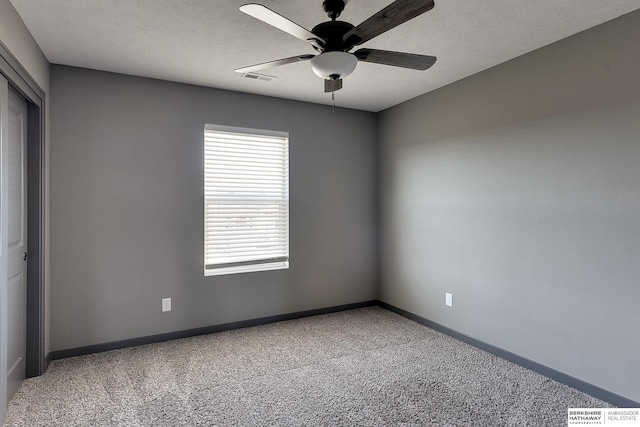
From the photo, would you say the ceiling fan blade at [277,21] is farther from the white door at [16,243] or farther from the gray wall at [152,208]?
the gray wall at [152,208]

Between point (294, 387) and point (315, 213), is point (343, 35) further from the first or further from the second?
point (315, 213)

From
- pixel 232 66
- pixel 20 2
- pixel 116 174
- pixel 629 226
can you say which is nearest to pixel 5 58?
pixel 20 2

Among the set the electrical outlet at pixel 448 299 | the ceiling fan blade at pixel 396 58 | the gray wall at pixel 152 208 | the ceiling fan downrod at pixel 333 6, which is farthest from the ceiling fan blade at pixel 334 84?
the electrical outlet at pixel 448 299

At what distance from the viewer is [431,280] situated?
386 cm

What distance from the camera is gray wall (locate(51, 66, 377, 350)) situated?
306cm

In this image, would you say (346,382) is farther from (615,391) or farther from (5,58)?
(5,58)

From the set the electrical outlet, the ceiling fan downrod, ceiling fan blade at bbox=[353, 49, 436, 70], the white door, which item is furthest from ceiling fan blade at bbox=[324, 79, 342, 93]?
the electrical outlet

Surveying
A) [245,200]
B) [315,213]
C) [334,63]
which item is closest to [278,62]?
[334,63]

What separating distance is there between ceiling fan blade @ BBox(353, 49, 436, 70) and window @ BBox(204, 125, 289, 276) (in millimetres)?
2037

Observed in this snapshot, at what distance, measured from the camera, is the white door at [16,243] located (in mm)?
2324

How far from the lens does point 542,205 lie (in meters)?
2.78

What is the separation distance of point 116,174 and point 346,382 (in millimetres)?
2667

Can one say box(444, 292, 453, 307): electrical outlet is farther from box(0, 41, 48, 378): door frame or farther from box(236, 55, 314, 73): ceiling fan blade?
box(0, 41, 48, 378): door frame

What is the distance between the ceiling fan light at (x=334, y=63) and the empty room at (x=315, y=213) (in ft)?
0.04
